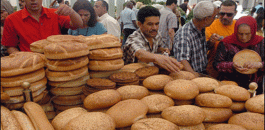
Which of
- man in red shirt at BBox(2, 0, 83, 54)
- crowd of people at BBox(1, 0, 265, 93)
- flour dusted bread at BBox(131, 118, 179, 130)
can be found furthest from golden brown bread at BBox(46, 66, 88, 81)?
man in red shirt at BBox(2, 0, 83, 54)

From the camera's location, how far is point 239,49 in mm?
2248

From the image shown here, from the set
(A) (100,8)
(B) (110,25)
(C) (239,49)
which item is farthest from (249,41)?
(A) (100,8)

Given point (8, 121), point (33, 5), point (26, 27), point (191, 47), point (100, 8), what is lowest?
point (8, 121)

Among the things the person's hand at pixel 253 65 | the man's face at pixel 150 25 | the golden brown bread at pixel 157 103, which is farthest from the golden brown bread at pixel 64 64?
the person's hand at pixel 253 65

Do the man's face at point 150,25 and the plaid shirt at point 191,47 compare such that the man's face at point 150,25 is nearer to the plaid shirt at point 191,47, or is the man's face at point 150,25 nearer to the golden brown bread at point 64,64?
the plaid shirt at point 191,47

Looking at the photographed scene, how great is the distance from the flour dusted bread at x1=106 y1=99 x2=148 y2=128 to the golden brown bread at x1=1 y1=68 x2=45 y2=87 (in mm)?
506

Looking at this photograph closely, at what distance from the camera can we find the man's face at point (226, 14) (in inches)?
113

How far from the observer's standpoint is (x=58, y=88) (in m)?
1.27

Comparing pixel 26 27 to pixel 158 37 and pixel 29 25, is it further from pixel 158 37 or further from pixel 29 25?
pixel 158 37

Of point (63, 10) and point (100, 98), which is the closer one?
point (100, 98)

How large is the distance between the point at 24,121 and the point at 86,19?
2335 mm

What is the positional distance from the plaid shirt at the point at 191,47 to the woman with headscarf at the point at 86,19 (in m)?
1.42

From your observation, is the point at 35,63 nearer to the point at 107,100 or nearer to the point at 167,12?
the point at 107,100

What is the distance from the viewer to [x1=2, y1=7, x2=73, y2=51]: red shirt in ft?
6.42
